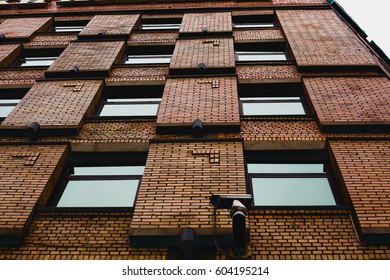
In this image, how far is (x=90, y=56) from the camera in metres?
10.9

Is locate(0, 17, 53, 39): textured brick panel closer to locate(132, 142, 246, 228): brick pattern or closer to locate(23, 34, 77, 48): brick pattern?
locate(23, 34, 77, 48): brick pattern

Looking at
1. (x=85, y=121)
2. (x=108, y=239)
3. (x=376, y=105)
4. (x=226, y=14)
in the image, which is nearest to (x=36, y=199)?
(x=108, y=239)

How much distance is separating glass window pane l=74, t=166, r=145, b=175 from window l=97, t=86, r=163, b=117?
2151 mm

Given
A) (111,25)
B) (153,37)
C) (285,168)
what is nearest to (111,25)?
(111,25)

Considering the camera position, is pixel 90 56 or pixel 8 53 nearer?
pixel 90 56

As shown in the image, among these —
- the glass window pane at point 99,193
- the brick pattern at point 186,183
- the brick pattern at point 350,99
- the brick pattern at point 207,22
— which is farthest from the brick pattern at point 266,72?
the glass window pane at point 99,193

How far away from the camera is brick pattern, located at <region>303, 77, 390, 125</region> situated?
298 inches

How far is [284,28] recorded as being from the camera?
12.3 meters

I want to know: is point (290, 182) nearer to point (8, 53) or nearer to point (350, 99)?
point (350, 99)

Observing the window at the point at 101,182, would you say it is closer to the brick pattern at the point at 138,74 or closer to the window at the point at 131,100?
the window at the point at 131,100

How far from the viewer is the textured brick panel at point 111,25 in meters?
12.8

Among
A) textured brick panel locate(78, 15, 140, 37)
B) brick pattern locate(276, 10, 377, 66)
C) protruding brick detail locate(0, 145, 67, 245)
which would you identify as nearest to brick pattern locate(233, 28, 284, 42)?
brick pattern locate(276, 10, 377, 66)

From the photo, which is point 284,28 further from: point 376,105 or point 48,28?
point 48,28

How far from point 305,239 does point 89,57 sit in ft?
28.2
